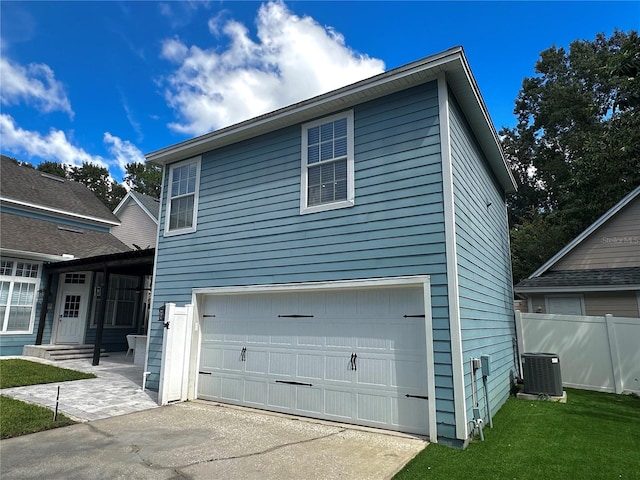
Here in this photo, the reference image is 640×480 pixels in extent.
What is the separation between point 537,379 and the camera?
23.6 ft

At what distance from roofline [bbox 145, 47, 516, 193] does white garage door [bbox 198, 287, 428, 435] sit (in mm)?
3017

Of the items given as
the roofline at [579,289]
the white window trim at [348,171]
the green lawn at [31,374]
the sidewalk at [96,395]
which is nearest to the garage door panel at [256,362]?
the sidewalk at [96,395]

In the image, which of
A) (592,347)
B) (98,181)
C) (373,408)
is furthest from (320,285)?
(98,181)

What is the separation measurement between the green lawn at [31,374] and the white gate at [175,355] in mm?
3433

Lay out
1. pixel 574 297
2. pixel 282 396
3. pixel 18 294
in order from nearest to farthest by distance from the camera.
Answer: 1. pixel 282 396
2. pixel 574 297
3. pixel 18 294

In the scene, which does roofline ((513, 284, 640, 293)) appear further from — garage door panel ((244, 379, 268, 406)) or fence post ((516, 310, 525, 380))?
garage door panel ((244, 379, 268, 406))

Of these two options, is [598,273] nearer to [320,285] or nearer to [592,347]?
[592,347]

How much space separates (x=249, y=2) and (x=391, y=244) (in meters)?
6.45

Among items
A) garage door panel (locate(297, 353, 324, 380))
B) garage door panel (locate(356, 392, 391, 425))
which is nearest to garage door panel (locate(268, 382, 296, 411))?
garage door panel (locate(297, 353, 324, 380))

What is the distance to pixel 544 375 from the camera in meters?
7.17

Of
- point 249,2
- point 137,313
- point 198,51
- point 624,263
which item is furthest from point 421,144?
point 137,313

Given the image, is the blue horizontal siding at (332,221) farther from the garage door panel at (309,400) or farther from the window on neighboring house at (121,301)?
the window on neighboring house at (121,301)

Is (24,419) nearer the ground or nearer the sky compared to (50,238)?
nearer the ground

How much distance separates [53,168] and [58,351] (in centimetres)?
3509
